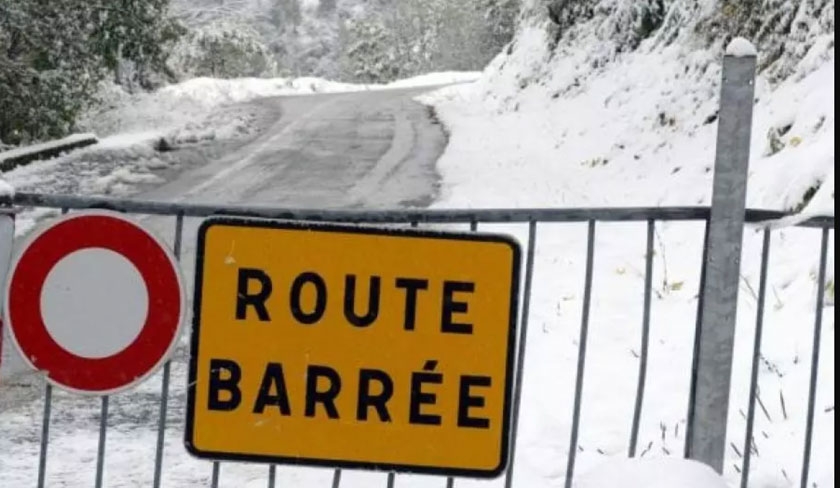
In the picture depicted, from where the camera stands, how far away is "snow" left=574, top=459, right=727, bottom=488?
3.55 m

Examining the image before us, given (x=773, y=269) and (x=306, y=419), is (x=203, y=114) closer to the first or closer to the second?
(x=773, y=269)

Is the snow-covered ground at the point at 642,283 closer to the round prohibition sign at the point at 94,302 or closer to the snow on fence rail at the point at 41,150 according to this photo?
the snow on fence rail at the point at 41,150

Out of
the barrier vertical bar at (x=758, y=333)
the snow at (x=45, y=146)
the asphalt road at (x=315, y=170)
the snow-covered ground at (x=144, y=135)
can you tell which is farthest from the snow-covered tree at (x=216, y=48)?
the barrier vertical bar at (x=758, y=333)

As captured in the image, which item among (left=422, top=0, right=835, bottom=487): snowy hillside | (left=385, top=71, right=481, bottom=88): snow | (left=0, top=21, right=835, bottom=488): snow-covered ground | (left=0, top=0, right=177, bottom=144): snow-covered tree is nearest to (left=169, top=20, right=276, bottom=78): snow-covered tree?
(left=385, top=71, right=481, bottom=88): snow

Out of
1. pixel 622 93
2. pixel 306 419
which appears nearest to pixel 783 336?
pixel 306 419

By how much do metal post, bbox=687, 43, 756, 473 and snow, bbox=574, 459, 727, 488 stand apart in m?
0.21

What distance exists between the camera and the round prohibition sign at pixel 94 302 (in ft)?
11.6

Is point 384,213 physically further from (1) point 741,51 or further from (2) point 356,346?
(1) point 741,51

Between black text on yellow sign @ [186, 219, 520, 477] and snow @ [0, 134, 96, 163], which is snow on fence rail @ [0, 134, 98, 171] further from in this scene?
black text on yellow sign @ [186, 219, 520, 477]

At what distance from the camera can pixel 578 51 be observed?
24000 millimetres

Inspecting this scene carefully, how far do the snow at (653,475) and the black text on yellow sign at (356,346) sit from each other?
1.13 feet

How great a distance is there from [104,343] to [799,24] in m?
10.3

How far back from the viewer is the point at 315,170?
675 inches

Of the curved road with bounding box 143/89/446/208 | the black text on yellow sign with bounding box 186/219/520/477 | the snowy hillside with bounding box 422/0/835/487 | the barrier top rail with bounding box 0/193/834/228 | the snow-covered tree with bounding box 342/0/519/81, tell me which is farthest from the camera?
the snow-covered tree with bounding box 342/0/519/81
